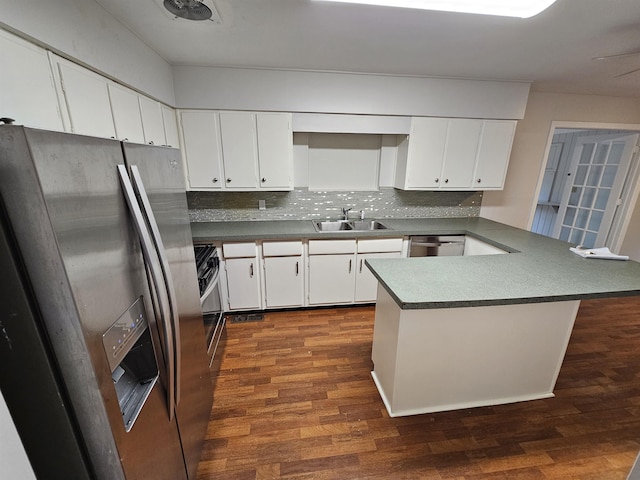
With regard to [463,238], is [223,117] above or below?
above

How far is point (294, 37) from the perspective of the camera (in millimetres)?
1830

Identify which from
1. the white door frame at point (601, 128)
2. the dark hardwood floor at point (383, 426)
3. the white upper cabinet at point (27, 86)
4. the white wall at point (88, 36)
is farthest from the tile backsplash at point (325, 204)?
the white upper cabinet at point (27, 86)

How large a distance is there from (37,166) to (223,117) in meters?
2.27

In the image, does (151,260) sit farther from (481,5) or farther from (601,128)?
(601,128)

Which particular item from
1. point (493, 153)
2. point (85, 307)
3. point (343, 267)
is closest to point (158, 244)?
point (85, 307)

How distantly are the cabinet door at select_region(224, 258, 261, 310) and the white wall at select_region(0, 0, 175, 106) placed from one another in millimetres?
1542

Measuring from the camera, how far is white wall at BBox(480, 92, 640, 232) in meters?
3.19

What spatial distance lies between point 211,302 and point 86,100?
1449 millimetres

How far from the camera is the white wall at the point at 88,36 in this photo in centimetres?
100

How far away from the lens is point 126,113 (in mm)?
1666

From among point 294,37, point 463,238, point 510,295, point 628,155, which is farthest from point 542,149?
point 294,37

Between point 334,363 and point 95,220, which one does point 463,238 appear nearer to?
point 334,363

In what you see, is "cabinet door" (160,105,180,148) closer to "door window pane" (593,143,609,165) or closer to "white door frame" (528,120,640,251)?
"white door frame" (528,120,640,251)

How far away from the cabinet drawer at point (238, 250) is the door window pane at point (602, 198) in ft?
15.9
